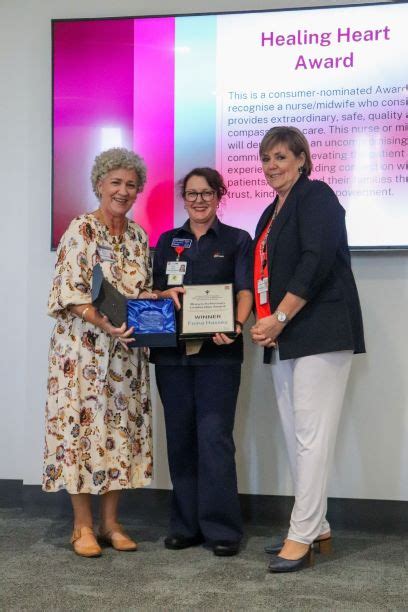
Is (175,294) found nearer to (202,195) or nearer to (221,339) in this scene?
(221,339)

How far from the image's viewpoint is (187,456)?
10.9 ft

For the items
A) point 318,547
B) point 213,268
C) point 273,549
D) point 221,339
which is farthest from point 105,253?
point 318,547

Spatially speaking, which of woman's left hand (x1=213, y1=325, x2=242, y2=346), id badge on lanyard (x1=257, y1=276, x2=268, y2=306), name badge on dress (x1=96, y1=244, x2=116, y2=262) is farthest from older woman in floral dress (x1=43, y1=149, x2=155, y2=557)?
id badge on lanyard (x1=257, y1=276, x2=268, y2=306)

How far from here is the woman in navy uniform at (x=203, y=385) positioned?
322 cm

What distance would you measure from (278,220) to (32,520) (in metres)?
1.91

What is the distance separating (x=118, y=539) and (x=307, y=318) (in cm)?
123

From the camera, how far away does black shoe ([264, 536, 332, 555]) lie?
10.5 ft

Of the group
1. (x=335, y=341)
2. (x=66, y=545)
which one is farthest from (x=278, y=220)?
(x=66, y=545)

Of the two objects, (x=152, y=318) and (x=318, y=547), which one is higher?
(x=152, y=318)

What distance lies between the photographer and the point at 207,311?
3.16 m

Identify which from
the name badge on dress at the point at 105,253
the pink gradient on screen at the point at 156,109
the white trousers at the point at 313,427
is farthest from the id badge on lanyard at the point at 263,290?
the pink gradient on screen at the point at 156,109

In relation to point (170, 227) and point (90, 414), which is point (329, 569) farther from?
point (170, 227)

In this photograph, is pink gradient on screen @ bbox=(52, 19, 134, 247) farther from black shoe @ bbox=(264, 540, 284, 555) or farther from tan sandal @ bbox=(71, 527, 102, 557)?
black shoe @ bbox=(264, 540, 284, 555)

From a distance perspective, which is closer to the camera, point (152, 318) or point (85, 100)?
point (152, 318)
